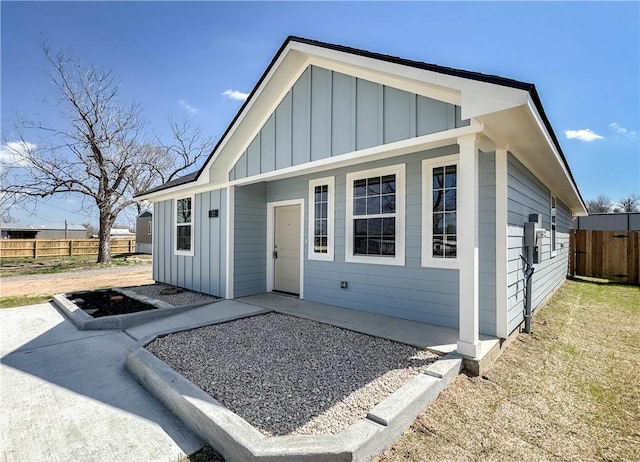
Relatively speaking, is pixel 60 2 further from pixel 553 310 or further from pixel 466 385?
pixel 553 310

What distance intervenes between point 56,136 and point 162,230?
11.9 m

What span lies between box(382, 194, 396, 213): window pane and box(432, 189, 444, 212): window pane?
2.20 ft

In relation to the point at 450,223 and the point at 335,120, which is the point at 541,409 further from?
the point at 335,120

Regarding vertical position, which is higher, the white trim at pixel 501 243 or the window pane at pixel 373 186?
the window pane at pixel 373 186

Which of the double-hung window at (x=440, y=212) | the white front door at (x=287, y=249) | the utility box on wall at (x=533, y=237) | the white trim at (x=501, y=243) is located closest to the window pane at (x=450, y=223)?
the double-hung window at (x=440, y=212)

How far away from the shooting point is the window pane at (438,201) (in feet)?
15.4

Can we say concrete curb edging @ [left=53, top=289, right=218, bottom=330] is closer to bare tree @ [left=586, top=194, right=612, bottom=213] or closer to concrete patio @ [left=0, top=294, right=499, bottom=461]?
concrete patio @ [left=0, top=294, right=499, bottom=461]

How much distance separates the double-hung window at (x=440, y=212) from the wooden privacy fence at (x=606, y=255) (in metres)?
10.5

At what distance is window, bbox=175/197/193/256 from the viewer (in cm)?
812

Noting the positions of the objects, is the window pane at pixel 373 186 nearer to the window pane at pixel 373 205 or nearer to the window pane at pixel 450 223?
the window pane at pixel 373 205

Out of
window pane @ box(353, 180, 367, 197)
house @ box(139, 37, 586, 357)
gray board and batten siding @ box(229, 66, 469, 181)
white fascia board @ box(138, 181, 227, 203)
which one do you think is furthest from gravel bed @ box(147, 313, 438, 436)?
white fascia board @ box(138, 181, 227, 203)

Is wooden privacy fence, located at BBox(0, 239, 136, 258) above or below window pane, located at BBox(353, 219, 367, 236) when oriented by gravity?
below

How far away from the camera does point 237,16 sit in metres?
7.02

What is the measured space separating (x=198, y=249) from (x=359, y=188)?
4489 mm
